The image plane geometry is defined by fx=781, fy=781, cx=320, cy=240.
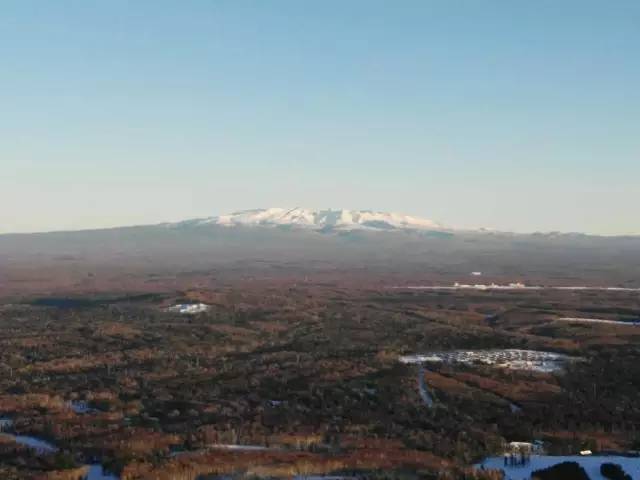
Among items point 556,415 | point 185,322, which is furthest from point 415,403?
point 185,322

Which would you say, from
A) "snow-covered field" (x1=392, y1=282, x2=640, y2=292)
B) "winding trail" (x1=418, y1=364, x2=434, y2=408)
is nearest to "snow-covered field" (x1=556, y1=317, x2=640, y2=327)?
"winding trail" (x1=418, y1=364, x2=434, y2=408)

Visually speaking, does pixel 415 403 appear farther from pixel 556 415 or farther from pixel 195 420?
pixel 195 420

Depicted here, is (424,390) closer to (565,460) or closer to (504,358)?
(504,358)

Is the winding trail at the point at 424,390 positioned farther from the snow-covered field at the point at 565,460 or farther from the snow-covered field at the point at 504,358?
the snow-covered field at the point at 565,460

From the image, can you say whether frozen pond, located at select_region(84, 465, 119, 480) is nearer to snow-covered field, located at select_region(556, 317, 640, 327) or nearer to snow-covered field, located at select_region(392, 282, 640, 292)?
snow-covered field, located at select_region(556, 317, 640, 327)

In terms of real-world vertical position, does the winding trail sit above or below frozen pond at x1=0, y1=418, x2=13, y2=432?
below
